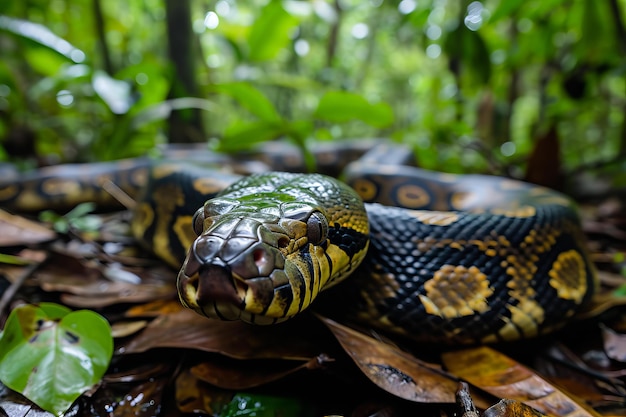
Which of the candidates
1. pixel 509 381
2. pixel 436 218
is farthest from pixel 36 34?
pixel 509 381

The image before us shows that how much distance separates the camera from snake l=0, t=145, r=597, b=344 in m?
1.10

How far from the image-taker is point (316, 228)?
1.37 metres

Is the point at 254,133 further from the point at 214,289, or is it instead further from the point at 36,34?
the point at 214,289

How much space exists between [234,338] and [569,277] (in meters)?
1.48

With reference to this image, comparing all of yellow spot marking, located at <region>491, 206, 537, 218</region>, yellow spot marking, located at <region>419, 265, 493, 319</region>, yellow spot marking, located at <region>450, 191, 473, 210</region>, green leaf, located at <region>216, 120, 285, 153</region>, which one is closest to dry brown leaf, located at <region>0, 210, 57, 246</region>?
green leaf, located at <region>216, 120, 285, 153</region>

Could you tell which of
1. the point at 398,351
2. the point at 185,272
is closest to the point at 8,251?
the point at 185,272

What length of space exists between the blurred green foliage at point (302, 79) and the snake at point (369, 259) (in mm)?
1640

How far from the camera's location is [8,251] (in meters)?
2.22

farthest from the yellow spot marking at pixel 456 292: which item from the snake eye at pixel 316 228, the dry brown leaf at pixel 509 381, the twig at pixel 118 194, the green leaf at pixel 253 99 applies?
the twig at pixel 118 194

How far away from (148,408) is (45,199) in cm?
317

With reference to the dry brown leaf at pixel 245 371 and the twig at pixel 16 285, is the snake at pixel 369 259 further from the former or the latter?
the twig at pixel 16 285

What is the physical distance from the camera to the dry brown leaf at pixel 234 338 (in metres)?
1.48

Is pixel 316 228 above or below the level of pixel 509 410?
above

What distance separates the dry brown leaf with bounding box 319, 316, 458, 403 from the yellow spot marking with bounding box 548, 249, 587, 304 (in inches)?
29.0
